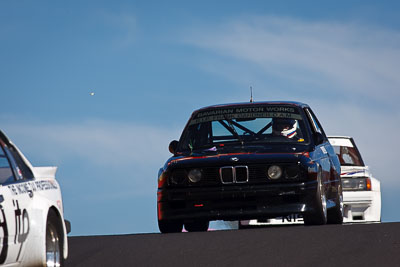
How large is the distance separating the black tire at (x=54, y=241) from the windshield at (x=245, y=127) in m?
6.11

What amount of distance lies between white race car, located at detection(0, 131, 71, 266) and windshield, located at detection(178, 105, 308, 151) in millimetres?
5981

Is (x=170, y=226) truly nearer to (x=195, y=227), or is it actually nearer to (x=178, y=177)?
(x=178, y=177)

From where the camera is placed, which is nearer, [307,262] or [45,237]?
[45,237]

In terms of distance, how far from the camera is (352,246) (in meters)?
10.2

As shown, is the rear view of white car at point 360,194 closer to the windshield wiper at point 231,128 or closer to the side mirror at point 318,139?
the side mirror at point 318,139

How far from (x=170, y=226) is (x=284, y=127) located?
7.47ft

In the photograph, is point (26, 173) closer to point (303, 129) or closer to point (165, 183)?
point (165, 183)

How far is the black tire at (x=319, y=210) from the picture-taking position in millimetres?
13320

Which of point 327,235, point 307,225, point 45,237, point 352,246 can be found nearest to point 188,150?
point 307,225

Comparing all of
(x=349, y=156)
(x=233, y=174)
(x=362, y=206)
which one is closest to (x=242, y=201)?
(x=233, y=174)

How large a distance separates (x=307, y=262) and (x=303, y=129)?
5.72 meters

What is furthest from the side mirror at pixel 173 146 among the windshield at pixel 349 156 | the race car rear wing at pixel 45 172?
the race car rear wing at pixel 45 172

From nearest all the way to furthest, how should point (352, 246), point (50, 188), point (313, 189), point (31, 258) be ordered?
point (31, 258)
point (50, 188)
point (352, 246)
point (313, 189)

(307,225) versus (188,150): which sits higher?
(188,150)
